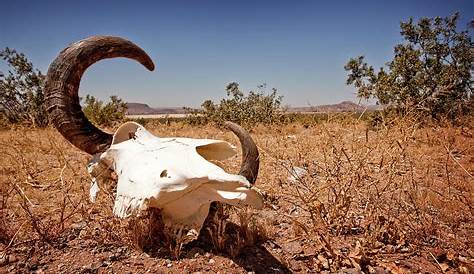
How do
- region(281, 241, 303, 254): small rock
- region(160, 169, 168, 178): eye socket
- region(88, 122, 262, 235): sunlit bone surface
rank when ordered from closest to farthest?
region(88, 122, 262, 235): sunlit bone surface, region(160, 169, 168, 178): eye socket, region(281, 241, 303, 254): small rock

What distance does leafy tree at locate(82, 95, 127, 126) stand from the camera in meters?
12.8

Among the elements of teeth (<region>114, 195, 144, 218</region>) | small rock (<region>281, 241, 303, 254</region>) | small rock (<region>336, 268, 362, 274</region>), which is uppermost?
teeth (<region>114, 195, 144, 218</region>)

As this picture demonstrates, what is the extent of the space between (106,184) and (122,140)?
1.36 feet

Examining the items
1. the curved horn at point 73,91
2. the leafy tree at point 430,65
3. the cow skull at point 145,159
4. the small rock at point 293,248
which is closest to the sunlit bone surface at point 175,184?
the cow skull at point 145,159

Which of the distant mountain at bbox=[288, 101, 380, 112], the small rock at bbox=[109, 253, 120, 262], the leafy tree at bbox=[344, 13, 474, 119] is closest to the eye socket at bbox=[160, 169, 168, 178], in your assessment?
the small rock at bbox=[109, 253, 120, 262]

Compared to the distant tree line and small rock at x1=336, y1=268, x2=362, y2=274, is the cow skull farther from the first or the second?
the distant tree line

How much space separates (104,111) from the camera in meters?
13.4

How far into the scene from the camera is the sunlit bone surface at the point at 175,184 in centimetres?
200

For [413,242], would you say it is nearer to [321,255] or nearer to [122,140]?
[321,255]

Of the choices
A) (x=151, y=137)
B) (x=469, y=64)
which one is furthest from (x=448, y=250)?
(x=469, y=64)

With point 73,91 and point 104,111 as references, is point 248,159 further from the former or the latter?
point 104,111

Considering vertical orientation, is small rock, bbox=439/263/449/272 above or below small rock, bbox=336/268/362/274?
below

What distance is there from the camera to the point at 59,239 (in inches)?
107

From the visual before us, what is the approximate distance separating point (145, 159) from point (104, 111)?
12.2m
